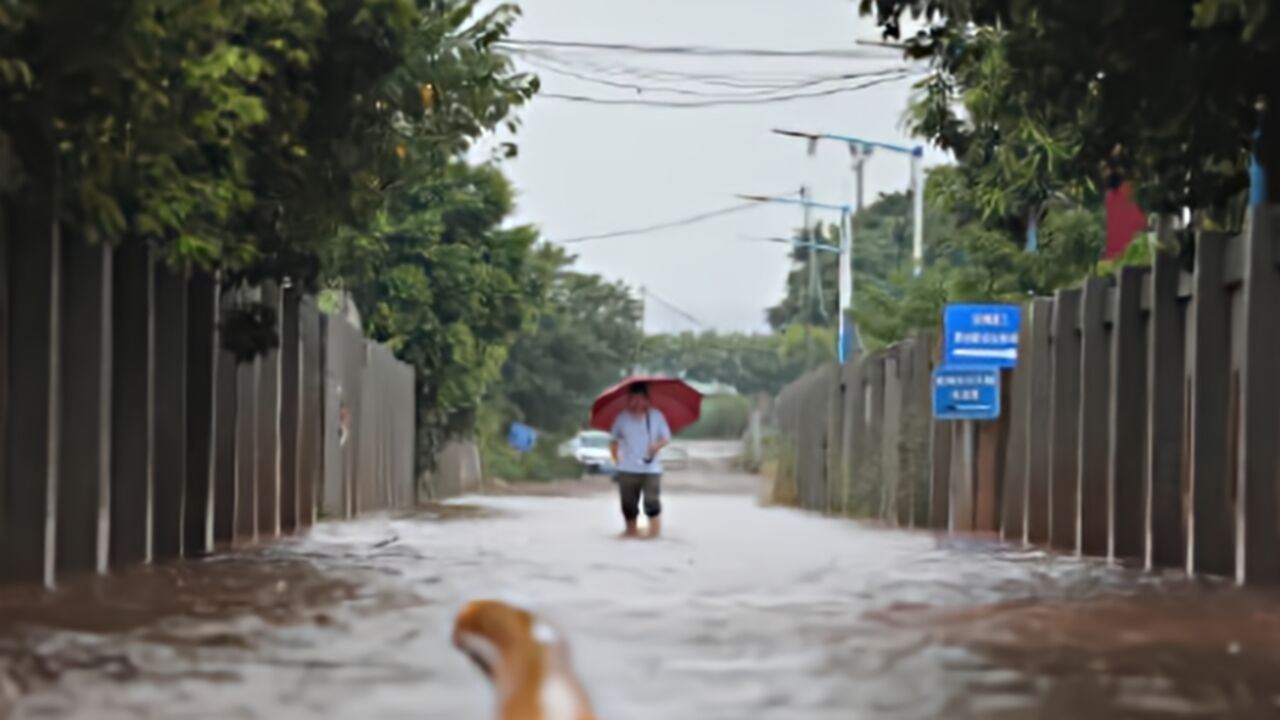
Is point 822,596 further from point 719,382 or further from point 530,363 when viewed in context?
point 719,382

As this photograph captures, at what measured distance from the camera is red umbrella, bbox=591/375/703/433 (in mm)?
21656

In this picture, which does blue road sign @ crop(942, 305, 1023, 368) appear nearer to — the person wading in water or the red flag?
the person wading in water

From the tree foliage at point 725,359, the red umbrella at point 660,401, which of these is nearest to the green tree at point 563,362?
the tree foliage at point 725,359

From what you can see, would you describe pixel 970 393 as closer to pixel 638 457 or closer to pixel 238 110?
pixel 638 457

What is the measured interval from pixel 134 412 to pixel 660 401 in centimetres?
Answer: 935

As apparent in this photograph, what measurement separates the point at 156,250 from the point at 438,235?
25.7 m

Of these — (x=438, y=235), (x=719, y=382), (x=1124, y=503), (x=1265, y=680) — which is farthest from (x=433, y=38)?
(x=719, y=382)

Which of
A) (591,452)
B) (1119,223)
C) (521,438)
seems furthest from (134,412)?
(591,452)

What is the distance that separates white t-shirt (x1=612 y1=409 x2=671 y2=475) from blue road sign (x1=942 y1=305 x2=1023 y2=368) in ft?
9.83

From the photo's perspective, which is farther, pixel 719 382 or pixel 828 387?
pixel 719 382

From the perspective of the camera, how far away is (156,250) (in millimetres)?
14297

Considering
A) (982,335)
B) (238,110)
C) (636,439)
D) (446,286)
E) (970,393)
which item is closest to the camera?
(238,110)

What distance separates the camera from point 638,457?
68.8 feet

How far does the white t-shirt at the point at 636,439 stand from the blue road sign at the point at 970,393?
110 inches
